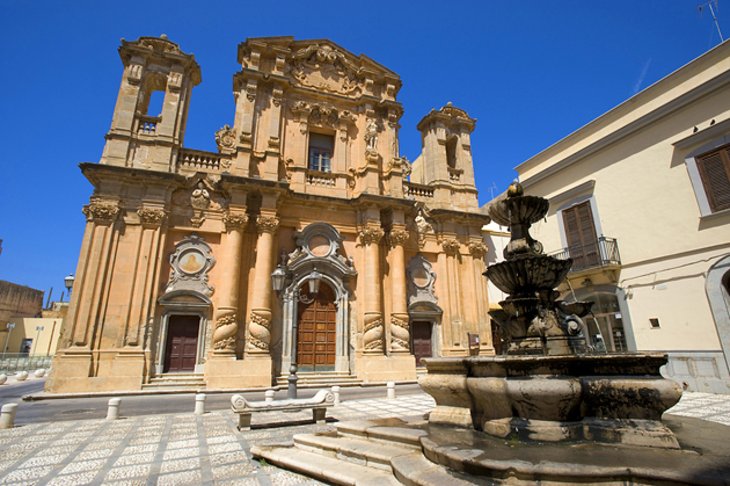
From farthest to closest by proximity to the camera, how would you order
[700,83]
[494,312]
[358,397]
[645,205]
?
[645,205] < [700,83] < [358,397] < [494,312]

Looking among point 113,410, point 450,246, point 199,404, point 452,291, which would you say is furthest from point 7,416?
point 450,246

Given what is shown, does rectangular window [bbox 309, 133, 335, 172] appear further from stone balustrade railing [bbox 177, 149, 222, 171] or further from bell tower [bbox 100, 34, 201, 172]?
bell tower [bbox 100, 34, 201, 172]

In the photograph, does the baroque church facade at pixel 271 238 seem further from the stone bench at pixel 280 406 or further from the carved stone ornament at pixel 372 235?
the stone bench at pixel 280 406

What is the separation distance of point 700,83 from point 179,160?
714 inches

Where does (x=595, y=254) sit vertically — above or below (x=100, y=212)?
below

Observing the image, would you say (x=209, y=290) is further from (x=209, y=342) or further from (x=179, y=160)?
(x=179, y=160)

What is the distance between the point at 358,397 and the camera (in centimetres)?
1066

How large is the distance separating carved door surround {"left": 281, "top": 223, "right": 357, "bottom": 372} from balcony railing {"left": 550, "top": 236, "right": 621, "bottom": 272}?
8.11 meters

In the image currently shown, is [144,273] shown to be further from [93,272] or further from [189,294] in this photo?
[189,294]

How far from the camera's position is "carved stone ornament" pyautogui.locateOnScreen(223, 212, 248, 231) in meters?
13.9

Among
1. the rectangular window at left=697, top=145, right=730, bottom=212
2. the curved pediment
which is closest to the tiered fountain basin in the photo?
the rectangular window at left=697, top=145, right=730, bottom=212

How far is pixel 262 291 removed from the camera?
44.1 ft

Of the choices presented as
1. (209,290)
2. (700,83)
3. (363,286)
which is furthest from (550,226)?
(209,290)

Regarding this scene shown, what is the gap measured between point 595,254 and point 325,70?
1450 centimetres
